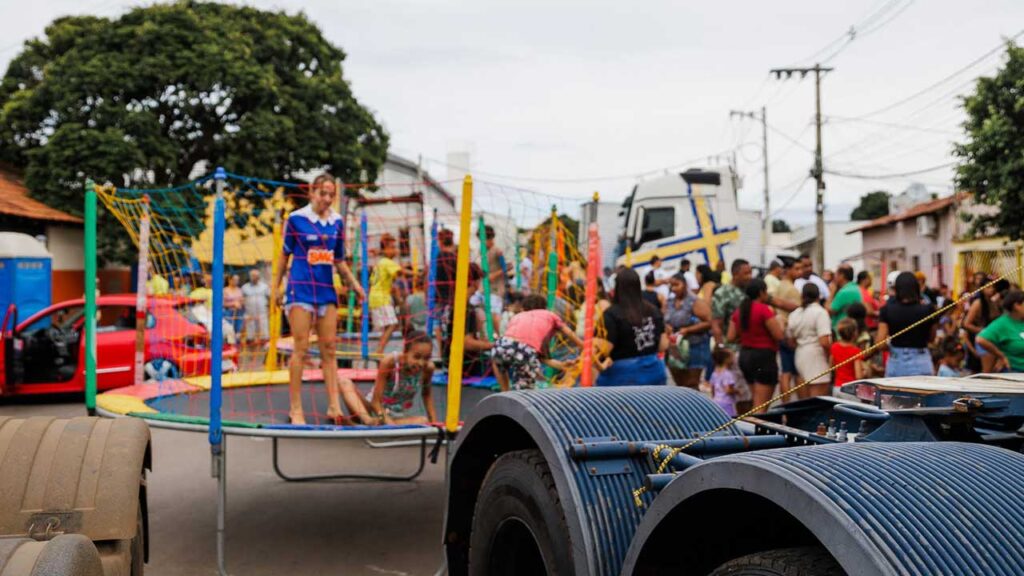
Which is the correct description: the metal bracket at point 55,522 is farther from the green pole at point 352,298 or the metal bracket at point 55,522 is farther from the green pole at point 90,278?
the green pole at point 352,298

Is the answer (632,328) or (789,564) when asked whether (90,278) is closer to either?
(632,328)

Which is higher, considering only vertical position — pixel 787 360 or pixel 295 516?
pixel 787 360

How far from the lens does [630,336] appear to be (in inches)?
275

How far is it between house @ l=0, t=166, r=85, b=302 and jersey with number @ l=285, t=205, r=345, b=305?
19.2 meters

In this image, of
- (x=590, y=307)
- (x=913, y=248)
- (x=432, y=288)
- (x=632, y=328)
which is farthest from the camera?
(x=913, y=248)

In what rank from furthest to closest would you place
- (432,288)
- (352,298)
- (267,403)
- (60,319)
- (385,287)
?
1. (60,319)
2. (352,298)
3. (385,287)
4. (432,288)
5. (267,403)

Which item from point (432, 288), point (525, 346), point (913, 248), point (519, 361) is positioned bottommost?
point (519, 361)

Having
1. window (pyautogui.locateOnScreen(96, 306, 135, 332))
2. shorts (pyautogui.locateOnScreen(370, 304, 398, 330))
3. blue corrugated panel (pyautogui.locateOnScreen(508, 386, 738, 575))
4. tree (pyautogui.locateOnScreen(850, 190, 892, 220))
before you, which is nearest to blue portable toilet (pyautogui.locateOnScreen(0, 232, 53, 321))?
window (pyautogui.locateOnScreen(96, 306, 135, 332))

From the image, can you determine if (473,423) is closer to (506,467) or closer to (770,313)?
(506,467)

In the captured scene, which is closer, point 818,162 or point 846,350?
point 846,350

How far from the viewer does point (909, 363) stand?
7.95 metres

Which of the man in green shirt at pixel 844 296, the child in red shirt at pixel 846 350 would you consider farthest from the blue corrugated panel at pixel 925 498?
the man in green shirt at pixel 844 296

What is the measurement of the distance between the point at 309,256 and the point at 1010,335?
545 centimetres

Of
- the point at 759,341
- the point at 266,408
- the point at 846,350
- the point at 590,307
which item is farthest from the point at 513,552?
the point at 846,350
